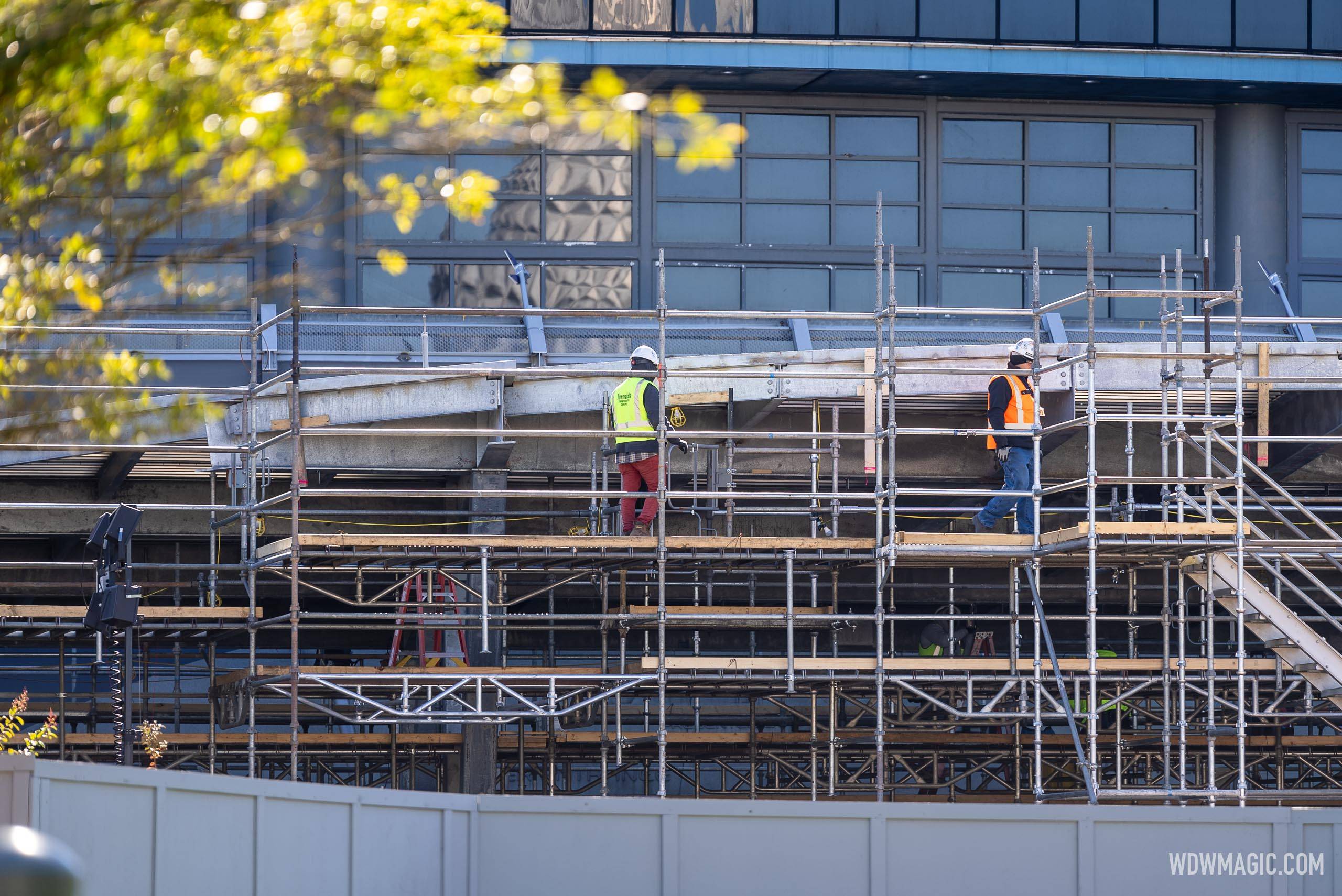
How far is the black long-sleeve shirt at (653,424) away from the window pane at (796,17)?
23.5 ft

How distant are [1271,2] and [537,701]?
1281cm

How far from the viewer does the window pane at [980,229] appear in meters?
22.2

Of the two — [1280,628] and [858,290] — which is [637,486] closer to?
[1280,628]

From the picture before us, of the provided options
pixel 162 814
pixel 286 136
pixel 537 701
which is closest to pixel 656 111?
pixel 286 136

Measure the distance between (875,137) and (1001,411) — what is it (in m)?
7.36

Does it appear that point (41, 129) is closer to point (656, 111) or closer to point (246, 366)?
point (656, 111)

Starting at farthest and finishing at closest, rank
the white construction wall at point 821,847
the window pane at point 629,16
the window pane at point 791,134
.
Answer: the window pane at point 791,134 → the window pane at point 629,16 → the white construction wall at point 821,847

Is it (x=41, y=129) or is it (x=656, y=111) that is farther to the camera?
(x=41, y=129)

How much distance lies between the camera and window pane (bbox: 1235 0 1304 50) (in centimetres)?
2211

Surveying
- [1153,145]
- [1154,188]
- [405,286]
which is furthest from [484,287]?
[1153,145]

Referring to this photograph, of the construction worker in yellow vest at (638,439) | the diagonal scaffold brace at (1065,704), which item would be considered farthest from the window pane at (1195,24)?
the construction worker in yellow vest at (638,439)

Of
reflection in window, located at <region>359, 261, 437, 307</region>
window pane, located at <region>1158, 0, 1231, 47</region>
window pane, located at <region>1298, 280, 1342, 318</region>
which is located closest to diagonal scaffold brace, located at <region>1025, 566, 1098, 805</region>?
window pane, located at <region>1298, 280, 1342, 318</region>

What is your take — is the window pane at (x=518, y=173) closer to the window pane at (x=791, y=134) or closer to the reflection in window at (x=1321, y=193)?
the window pane at (x=791, y=134)

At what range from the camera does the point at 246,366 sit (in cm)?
1947
